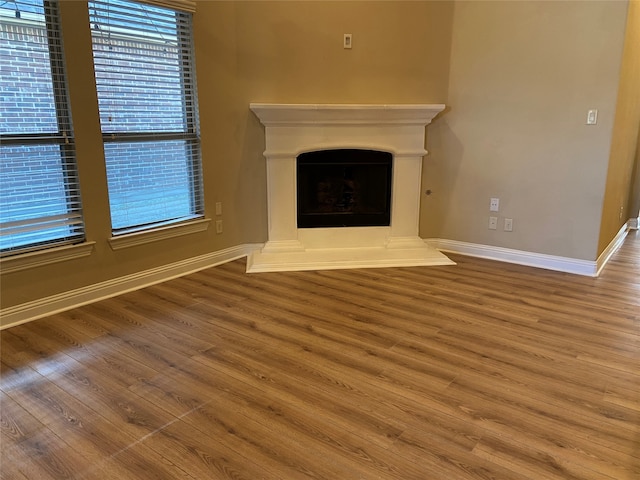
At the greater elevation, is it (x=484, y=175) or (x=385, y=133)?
(x=385, y=133)

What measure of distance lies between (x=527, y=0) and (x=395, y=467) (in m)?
3.61

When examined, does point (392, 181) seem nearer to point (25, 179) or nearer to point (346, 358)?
point (346, 358)

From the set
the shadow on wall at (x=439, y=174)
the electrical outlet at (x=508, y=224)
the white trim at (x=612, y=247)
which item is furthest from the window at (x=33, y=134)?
the white trim at (x=612, y=247)

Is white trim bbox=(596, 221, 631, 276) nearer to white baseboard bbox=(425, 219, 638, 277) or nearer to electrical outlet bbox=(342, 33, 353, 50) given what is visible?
white baseboard bbox=(425, 219, 638, 277)

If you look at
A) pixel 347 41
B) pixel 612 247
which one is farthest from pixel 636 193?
pixel 347 41

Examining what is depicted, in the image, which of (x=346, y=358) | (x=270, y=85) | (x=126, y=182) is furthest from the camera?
(x=270, y=85)

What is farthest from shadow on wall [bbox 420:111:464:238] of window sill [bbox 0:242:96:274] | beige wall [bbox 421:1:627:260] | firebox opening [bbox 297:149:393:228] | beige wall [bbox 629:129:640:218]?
window sill [bbox 0:242:96:274]

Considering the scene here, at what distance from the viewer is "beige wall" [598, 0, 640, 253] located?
3586 millimetres

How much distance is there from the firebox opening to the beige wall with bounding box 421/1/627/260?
453mm

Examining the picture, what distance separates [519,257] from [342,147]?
1801 millimetres

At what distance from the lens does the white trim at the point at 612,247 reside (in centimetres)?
397

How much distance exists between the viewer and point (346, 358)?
2.48 m

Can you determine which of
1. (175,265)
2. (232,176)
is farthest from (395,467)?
(232,176)

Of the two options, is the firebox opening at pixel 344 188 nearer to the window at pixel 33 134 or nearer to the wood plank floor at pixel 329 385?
the wood plank floor at pixel 329 385
